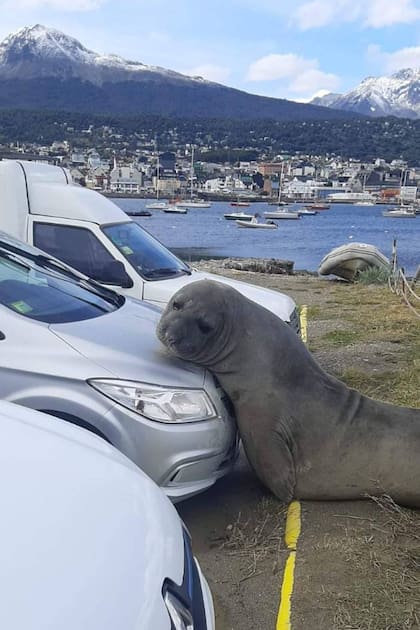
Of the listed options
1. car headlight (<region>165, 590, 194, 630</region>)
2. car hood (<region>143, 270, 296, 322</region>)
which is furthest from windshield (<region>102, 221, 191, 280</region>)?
car headlight (<region>165, 590, 194, 630</region>)

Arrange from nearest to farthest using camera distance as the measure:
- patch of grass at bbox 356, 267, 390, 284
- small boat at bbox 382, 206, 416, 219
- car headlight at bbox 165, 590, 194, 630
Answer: car headlight at bbox 165, 590, 194, 630
patch of grass at bbox 356, 267, 390, 284
small boat at bbox 382, 206, 416, 219

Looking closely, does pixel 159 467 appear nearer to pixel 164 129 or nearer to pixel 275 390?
pixel 275 390

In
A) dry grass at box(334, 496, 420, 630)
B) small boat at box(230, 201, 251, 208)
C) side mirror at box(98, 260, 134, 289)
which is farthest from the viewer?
small boat at box(230, 201, 251, 208)

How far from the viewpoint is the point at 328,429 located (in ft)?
15.5

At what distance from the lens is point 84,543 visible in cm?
212

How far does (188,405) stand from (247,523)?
973 millimetres

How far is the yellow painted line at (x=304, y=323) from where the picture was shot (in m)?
10.1

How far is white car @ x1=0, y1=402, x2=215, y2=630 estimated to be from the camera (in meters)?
1.85

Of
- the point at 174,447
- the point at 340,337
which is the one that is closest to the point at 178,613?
the point at 174,447

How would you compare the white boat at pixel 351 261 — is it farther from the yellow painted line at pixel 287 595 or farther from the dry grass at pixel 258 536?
the yellow painted line at pixel 287 595

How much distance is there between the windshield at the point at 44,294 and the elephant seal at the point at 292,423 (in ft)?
1.93

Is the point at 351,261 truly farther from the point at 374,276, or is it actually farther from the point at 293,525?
the point at 293,525

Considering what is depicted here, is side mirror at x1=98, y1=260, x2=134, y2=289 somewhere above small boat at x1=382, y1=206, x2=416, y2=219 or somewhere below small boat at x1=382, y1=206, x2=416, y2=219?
above

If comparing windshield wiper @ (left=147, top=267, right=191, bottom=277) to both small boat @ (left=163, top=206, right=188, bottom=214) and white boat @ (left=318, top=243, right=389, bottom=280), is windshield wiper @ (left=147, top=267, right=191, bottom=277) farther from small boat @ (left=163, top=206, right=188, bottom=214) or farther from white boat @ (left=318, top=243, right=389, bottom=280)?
small boat @ (left=163, top=206, right=188, bottom=214)
